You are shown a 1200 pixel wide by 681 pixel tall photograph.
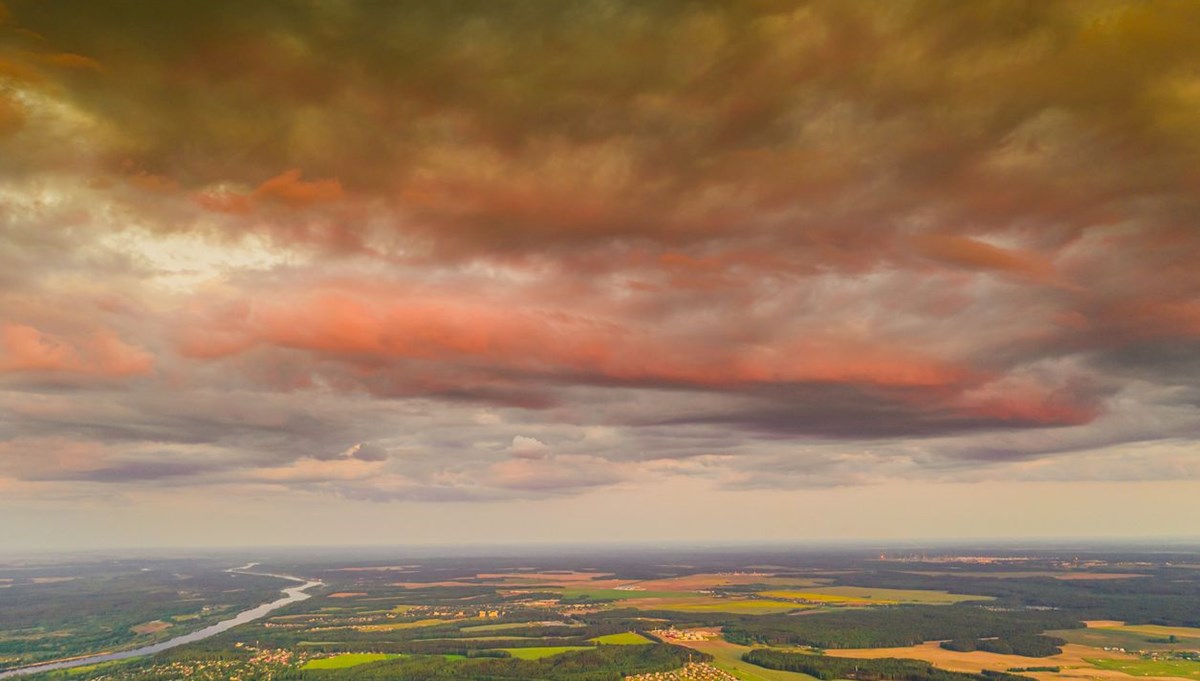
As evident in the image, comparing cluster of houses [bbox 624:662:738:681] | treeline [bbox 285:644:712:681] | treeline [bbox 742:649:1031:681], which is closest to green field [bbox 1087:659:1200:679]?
treeline [bbox 742:649:1031:681]

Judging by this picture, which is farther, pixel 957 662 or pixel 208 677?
pixel 957 662

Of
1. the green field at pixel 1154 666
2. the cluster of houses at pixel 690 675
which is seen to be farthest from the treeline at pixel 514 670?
the green field at pixel 1154 666

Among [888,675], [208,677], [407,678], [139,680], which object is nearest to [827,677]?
A: [888,675]

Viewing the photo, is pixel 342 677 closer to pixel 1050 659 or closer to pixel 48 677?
pixel 48 677

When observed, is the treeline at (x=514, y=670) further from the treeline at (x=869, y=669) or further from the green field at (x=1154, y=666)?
the green field at (x=1154, y=666)

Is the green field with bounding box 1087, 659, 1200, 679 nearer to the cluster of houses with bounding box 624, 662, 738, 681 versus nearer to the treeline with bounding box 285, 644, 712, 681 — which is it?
the cluster of houses with bounding box 624, 662, 738, 681

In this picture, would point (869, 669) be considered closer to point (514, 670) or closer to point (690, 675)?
point (690, 675)

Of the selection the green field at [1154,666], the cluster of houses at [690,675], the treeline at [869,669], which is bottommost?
the treeline at [869,669]
